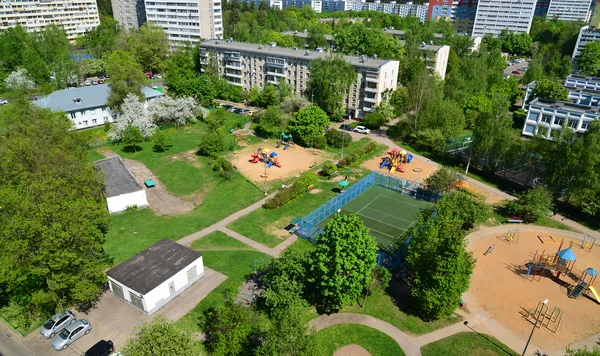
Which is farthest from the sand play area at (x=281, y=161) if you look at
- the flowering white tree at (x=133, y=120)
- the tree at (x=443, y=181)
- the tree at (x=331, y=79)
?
the tree at (x=443, y=181)

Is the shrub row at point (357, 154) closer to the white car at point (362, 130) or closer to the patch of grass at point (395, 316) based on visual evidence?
the white car at point (362, 130)

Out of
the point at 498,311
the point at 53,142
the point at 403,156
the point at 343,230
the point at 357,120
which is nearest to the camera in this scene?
the point at 343,230

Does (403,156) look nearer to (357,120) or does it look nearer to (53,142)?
(357,120)

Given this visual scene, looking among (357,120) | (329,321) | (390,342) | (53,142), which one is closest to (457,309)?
(390,342)

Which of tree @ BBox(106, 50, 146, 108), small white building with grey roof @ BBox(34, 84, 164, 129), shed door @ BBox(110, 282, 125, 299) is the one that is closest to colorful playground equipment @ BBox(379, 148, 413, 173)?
shed door @ BBox(110, 282, 125, 299)

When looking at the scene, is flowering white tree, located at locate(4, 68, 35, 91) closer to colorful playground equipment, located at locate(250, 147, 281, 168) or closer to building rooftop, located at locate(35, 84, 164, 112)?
building rooftop, located at locate(35, 84, 164, 112)
